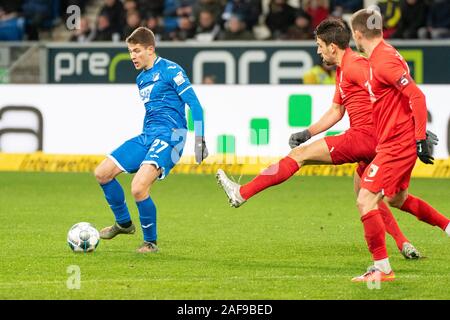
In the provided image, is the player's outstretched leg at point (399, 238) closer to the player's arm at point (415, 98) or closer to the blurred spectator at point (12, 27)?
the player's arm at point (415, 98)

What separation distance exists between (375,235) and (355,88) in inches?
63.0

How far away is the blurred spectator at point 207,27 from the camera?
2172cm

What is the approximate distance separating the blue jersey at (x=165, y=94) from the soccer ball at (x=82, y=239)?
1034 millimetres

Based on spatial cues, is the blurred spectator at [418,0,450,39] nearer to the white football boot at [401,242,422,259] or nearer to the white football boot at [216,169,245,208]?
the white football boot at [401,242,422,259]

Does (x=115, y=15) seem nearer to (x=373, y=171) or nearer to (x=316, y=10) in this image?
(x=316, y=10)

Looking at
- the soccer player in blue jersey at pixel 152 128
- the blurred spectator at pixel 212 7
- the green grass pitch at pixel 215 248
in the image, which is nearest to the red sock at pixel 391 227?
the green grass pitch at pixel 215 248

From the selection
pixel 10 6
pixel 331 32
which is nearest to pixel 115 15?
pixel 10 6

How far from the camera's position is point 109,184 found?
Answer: 34.0 feet

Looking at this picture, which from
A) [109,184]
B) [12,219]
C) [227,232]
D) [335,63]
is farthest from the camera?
[12,219]

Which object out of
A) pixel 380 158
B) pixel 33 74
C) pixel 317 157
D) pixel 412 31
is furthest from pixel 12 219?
pixel 412 31

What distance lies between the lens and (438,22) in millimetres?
20594
